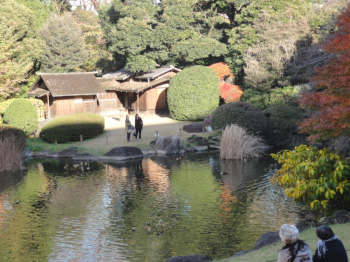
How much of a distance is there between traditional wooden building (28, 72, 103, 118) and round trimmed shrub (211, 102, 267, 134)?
14645 millimetres

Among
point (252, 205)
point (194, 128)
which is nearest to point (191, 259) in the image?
point (252, 205)

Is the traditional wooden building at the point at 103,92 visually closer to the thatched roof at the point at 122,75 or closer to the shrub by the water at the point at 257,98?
the thatched roof at the point at 122,75

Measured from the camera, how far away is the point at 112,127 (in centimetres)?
Answer: 3712

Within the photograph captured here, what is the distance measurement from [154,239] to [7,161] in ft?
44.3

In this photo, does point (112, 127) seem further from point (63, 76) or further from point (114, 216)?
point (114, 216)

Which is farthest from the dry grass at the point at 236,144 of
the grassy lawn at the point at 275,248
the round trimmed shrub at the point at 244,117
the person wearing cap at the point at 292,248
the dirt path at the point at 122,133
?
the person wearing cap at the point at 292,248

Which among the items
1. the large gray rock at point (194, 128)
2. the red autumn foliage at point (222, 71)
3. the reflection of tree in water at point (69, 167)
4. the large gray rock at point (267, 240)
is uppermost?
the red autumn foliage at point (222, 71)

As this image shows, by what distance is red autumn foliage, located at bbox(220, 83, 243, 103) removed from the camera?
3859 cm

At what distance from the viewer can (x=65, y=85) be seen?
131ft

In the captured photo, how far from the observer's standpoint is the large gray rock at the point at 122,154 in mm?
26859

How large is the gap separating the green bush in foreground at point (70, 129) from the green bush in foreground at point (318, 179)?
20.2 meters

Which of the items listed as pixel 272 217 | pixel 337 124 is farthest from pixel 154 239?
pixel 337 124

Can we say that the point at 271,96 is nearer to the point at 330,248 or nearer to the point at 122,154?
the point at 122,154

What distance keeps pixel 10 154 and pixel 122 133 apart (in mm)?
10713
